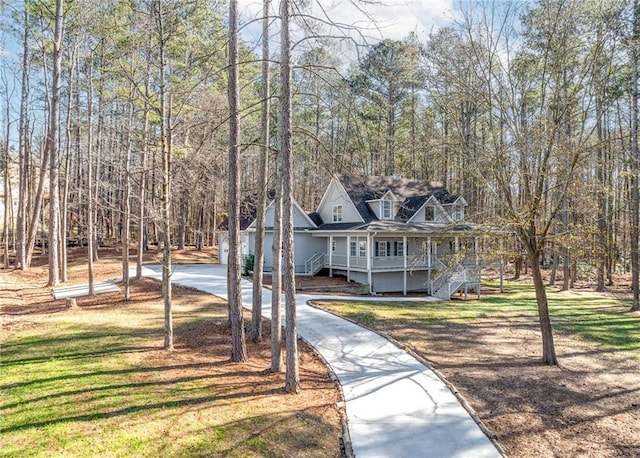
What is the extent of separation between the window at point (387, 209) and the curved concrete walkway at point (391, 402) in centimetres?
1294

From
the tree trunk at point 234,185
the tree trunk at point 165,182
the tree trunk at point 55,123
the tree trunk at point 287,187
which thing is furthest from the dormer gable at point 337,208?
the tree trunk at point 287,187

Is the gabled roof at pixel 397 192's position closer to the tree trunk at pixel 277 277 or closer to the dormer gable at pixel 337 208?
the dormer gable at pixel 337 208

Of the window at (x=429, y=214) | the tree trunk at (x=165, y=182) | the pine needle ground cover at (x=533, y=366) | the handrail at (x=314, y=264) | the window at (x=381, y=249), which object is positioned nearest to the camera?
the pine needle ground cover at (x=533, y=366)

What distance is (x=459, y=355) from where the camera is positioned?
9352 mm

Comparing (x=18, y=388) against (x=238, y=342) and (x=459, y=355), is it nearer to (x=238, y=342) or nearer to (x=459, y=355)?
(x=238, y=342)

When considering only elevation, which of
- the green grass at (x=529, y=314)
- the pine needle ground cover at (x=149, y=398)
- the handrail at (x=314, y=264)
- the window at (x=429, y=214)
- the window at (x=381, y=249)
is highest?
the window at (x=429, y=214)

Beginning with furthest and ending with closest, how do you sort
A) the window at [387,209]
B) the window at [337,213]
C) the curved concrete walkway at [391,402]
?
1. the window at [337,213]
2. the window at [387,209]
3. the curved concrete walkway at [391,402]

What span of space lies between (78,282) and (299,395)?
15836 mm

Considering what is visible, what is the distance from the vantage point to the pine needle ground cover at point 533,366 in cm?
591

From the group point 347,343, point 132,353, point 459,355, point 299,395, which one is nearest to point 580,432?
point 459,355

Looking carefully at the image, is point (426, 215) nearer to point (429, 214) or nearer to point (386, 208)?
point (429, 214)

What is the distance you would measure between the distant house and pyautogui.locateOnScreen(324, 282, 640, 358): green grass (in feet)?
12.0

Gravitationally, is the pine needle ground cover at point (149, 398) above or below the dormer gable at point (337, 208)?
below

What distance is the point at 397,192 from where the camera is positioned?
2483 centimetres
